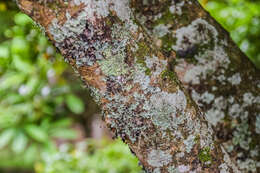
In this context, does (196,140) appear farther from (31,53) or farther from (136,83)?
(31,53)

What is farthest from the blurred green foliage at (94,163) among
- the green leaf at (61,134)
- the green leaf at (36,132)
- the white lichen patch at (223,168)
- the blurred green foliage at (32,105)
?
the white lichen patch at (223,168)

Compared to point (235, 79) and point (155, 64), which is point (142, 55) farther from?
point (235, 79)

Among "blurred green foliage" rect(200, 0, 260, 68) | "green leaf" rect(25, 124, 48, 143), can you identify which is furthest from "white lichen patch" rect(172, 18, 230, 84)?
"green leaf" rect(25, 124, 48, 143)

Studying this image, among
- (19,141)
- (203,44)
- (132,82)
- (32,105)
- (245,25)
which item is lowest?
(19,141)

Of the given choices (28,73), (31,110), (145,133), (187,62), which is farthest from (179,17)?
(31,110)

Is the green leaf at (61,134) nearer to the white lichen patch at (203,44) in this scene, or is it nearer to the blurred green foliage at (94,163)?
the blurred green foliage at (94,163)

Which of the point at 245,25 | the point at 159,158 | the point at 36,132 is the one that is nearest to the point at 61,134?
the point at 36,132
